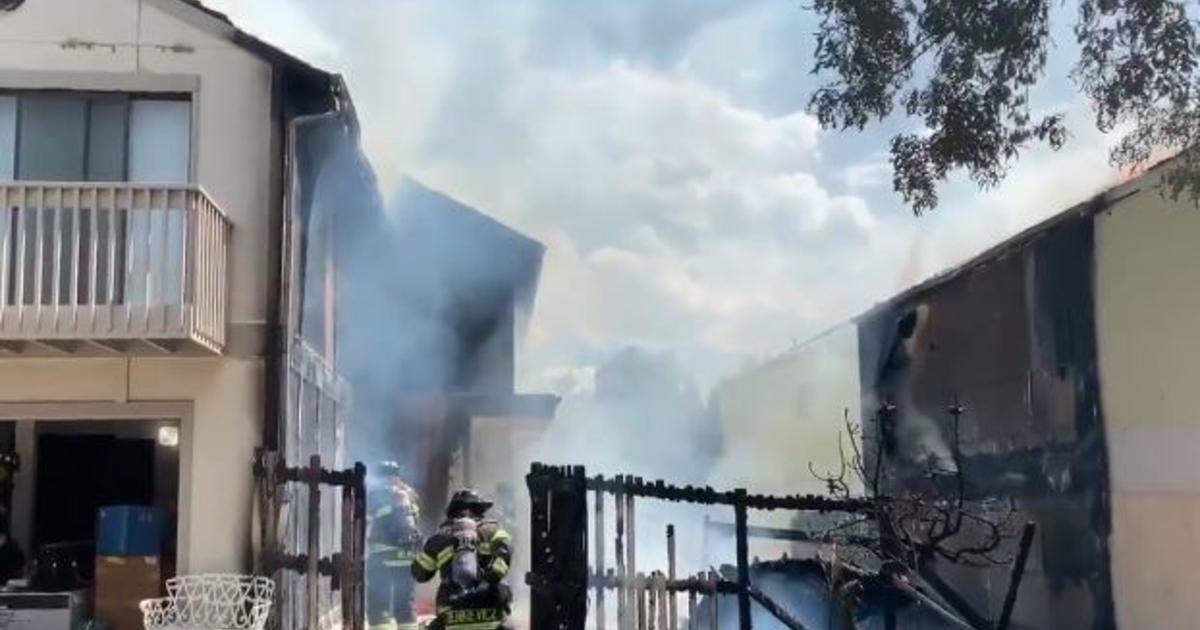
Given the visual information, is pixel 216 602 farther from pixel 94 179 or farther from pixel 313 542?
pixel 94 179

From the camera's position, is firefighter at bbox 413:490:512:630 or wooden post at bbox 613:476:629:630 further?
wooden post at bbox 613:476:629:630

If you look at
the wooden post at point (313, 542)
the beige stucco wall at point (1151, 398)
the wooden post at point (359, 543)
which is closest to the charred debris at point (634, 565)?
the beige stucco wall at point (1151, 398)

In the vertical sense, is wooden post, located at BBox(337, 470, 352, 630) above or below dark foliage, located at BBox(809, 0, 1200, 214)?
below

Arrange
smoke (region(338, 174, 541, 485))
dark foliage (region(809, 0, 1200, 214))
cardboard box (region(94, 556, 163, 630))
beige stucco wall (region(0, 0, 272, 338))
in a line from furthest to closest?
smoke (region(338, 174, 541, 485)) < beige stucco wall (region(0, 0, 272, 338)) < cardboard box (region(94, 556, 163, 630)) < dark foliage (region(809, 0, 1200, 214))

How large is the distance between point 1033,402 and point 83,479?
8.22 m

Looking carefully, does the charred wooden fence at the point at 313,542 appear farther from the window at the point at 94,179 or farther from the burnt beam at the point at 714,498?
the burnt beam at the point at 714,498

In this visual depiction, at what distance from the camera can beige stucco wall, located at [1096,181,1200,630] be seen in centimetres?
852

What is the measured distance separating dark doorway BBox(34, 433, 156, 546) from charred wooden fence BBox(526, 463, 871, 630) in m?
4.80

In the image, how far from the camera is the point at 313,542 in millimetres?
9297

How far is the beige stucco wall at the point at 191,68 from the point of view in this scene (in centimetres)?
977

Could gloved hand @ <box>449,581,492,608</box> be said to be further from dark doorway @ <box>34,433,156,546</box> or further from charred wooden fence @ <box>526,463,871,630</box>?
dark doorway @ <box>34,433,156,546</box>

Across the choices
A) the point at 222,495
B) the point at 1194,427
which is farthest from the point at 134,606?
the point at 1194,427

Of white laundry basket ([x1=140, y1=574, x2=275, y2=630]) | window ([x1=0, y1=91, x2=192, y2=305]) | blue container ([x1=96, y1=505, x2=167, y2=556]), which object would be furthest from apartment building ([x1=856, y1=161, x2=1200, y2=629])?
blue container ([x1=96, y1=505, x2=167, y2=556])

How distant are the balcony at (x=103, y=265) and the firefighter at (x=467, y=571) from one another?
8.56 feet
